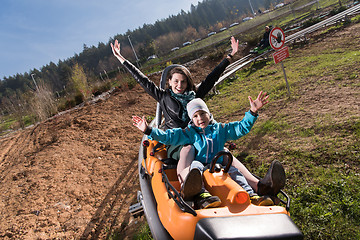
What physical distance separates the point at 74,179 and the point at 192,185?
→ 451cm

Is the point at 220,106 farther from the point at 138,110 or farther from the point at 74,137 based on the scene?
the point at 74,137

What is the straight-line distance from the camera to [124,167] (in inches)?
227

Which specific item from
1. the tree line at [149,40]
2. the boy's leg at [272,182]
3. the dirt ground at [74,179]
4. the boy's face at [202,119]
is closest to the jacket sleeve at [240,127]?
the boy's face at [202,119]

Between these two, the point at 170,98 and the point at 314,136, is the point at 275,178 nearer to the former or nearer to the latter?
the point at 170,98

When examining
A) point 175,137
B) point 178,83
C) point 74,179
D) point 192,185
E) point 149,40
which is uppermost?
point 149,40

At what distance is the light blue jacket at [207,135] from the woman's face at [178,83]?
91cm

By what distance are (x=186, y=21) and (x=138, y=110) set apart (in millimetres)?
89050

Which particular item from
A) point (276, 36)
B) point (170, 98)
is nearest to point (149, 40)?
point (276, 36)

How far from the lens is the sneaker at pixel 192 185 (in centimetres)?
188

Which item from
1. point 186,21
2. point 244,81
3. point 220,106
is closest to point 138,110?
point 220,106

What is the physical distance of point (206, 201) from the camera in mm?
1907

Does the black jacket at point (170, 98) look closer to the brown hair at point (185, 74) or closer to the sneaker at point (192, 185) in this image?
the brown hair at point (185, 74)

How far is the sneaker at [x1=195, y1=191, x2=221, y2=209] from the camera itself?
1.87m

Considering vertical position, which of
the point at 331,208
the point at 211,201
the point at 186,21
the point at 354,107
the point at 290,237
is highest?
the point at 186,21
